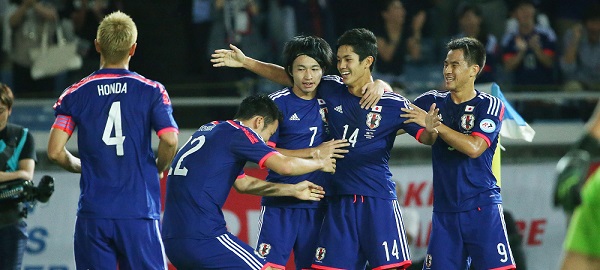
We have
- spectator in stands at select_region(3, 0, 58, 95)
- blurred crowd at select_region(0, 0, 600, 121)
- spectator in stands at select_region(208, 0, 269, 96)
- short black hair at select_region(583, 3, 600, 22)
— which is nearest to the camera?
spectator in stands at select_region(3, 0, 58, 95)

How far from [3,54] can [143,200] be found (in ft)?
19.6

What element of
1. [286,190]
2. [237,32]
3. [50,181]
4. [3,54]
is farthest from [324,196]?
[3,54]

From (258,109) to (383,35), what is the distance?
5519 mm

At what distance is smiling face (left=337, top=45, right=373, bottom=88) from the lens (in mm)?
6758

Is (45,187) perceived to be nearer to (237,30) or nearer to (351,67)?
(351,67)

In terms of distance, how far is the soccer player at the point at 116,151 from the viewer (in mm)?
5895

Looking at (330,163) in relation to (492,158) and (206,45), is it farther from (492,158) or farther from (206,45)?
(206,45)

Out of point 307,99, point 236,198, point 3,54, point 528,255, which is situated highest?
point 3,54

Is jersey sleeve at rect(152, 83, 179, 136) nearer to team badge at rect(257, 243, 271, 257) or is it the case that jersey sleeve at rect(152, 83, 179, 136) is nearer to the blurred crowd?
team badge at rect(257, 243, 271, 257)

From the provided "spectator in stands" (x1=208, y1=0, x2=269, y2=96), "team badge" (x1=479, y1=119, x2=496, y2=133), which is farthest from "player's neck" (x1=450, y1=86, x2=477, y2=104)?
"spectator in stands" (x1=208, y1=0, x2=269, y2=96)

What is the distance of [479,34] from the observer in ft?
38.0

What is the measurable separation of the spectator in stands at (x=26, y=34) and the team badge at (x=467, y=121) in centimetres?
570

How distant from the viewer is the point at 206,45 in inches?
450

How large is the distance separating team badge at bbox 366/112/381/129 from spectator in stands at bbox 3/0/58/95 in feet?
17.8
